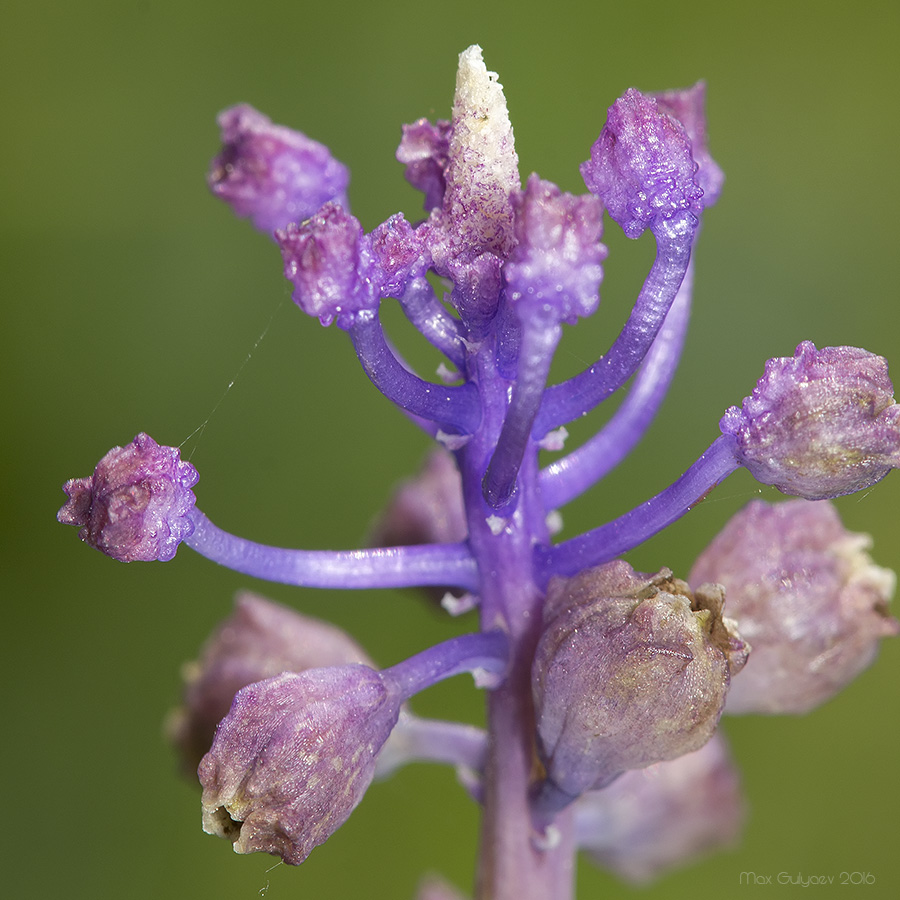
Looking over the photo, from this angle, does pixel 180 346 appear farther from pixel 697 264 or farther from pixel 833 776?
pixel 833 776

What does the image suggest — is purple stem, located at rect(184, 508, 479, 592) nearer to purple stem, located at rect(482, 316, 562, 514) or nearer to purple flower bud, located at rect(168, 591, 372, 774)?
purple stem, located at rect(482, 316, 562, 514)

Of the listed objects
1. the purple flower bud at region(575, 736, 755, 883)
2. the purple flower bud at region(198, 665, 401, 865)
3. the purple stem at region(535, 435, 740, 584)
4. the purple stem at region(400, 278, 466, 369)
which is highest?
the purple stem at region(400, 278, 466, 369)

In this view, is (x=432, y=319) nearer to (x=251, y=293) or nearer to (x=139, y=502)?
(x=139, y=502)

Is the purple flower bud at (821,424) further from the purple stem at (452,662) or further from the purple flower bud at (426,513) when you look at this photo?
the purple flower bud at (426,513)

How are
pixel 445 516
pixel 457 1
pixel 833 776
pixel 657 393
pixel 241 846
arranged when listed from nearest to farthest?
pixel 241 846 → pixel 657 393 → pixel 445 516 → pixel 833 776 → pixel 457 1

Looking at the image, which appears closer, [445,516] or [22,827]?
[445,516]

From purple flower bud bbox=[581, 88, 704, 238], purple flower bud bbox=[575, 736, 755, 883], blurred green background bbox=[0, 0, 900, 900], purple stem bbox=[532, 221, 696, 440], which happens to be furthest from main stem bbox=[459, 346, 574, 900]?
blurred green background bbox=[0, 0, 900, 900]

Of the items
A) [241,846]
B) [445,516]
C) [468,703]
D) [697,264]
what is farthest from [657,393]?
[697,264]
